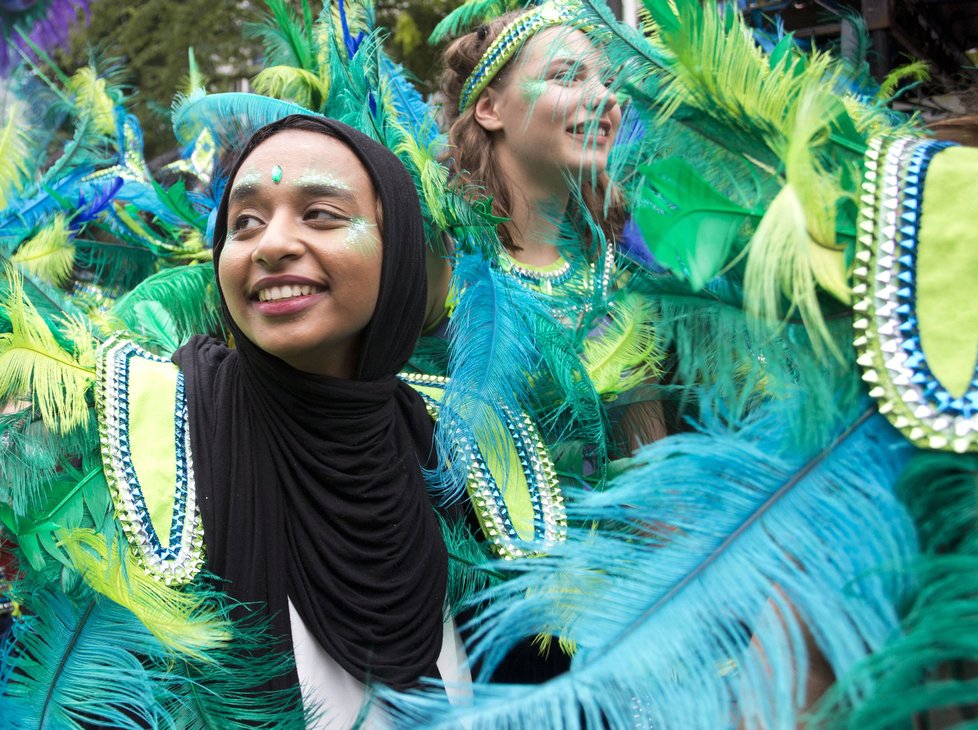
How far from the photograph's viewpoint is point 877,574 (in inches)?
38.3

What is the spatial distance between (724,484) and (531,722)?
0.30 m

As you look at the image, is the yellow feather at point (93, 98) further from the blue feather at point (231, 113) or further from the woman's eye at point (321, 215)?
the woman's eye at point (321, 215)

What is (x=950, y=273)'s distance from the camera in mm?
1009

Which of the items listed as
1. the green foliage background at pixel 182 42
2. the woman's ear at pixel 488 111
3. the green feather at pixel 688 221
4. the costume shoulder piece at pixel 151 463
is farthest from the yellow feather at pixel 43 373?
the green foliage background at pixel 182 42

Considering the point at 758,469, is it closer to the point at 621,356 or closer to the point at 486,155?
the point at 621,356

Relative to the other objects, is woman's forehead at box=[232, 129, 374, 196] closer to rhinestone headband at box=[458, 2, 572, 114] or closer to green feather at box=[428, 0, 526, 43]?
rhinestone headband at box=[458, 2, 572, 114]

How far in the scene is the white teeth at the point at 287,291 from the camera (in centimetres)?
156

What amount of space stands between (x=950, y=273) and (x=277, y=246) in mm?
916

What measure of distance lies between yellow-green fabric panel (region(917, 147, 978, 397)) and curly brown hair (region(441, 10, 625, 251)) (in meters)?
1.14

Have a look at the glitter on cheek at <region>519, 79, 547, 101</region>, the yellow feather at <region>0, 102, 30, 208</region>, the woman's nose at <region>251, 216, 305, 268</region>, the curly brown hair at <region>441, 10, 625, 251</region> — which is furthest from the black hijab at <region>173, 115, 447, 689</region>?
the yellow feather at <region>0, 102, 30, 208</region>

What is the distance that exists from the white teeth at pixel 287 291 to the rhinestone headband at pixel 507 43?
85 cm

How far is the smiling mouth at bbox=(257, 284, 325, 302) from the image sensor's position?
1558 millimetres

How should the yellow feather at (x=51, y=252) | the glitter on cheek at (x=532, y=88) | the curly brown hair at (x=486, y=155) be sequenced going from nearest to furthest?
the glitter on cheek at (x=532, y=88) → the curly brown hair at (x=486, y=155) → the yellow feather at (x=51, y=252)

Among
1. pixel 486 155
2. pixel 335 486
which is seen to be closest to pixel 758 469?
pixel 335 486
